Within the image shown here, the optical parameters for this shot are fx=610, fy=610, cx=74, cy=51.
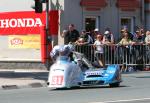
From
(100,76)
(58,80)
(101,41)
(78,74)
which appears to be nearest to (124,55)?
(101,41)

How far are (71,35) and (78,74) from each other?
8.86 metres

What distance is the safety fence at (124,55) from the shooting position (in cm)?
2792

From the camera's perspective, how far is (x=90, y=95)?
54.9 feet

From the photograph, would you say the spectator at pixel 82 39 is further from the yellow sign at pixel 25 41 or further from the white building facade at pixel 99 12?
the yellow sign at pixel 25 41

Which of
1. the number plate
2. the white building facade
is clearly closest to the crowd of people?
the white building facade

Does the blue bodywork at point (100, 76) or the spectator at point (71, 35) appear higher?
the spectator at point (71, 35)

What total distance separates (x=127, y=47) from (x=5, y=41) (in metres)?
6.46

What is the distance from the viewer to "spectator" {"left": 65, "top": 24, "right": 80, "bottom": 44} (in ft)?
90.9

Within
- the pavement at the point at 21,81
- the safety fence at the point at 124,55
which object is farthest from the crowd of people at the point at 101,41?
the pavement at the point at 21,81

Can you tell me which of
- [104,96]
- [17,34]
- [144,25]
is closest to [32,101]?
[104,96]

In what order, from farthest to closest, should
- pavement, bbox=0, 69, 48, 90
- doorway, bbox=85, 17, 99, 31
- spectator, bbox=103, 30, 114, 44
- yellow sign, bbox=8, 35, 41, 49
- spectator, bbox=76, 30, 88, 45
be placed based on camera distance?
doorway, bbox=85, 17, 99, 31 → yellow sign, bbox=8, 35, 41, 49 → spectator, bbox=103, 30, 114, 44 → spectator, bbox=76, 30, 88, 45 → pavement, bbox=0, 69, 48, 90

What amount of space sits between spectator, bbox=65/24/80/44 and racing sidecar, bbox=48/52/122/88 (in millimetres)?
8226

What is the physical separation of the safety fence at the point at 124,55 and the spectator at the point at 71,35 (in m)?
0.49

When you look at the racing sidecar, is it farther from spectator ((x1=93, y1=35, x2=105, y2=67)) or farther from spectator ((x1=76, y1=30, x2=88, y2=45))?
spectator ((x1=76, y1=30, x2=88, y2=45))
